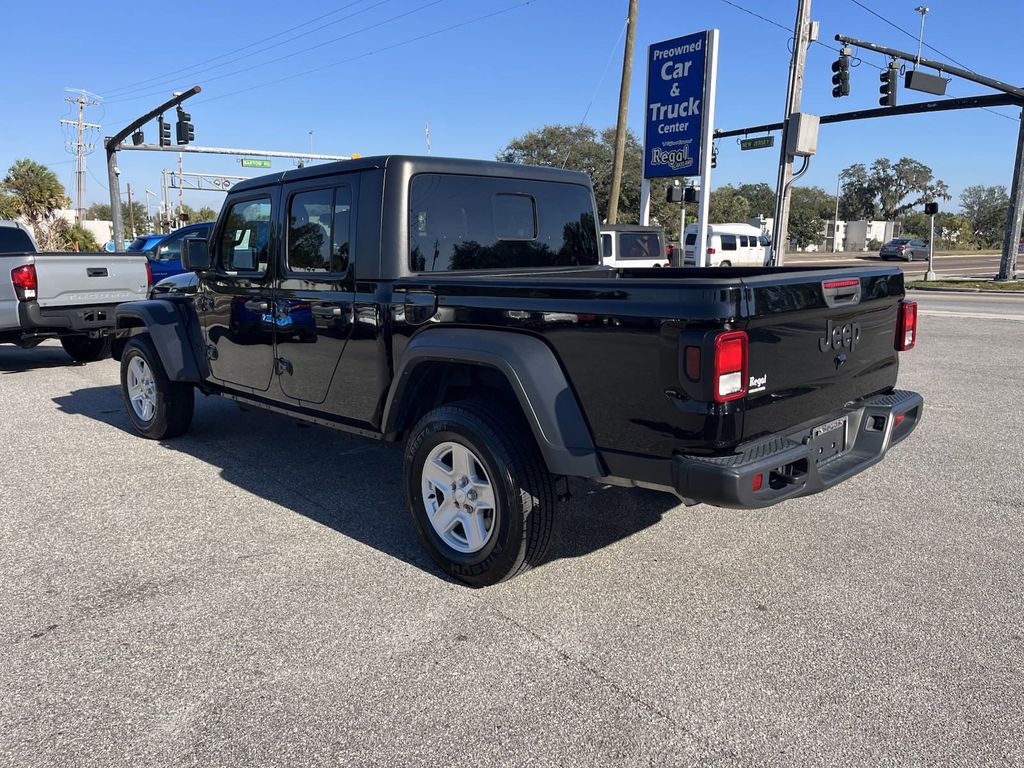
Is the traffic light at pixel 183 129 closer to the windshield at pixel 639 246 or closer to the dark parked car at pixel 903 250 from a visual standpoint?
the windshield at pixel 639 246

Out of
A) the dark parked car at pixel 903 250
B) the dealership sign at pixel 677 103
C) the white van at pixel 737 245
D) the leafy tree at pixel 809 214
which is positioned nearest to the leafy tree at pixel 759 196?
the leafy tree at pixel 809 214

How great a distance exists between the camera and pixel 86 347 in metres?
10.5

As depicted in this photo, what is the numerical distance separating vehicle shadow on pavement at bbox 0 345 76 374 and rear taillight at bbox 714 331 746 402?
377 inches

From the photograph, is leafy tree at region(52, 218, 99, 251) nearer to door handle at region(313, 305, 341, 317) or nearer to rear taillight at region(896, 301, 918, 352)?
door handle at region(313, 305, 341, 317)

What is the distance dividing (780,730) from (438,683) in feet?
3.90

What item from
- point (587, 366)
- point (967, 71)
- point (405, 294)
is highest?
point (967, 71)

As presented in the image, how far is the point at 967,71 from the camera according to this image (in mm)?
20672

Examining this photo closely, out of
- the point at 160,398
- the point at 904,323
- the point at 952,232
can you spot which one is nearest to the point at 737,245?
the point at 160,398

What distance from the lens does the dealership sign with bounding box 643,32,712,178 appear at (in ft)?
41.3

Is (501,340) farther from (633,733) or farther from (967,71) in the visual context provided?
(967,71)

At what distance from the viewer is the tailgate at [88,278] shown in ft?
28.7

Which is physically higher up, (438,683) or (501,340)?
(501,340)

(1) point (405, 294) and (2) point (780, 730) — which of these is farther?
(1) point (405, 294)

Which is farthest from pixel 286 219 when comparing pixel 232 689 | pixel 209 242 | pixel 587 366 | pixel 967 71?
pixel 967 71
